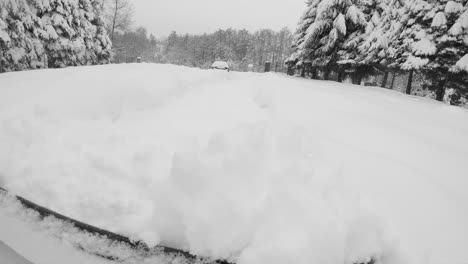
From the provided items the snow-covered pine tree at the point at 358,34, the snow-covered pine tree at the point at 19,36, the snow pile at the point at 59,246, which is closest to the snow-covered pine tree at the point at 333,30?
the snow-covered pine tree at the point at 358,34

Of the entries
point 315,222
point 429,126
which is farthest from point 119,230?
point 429,126

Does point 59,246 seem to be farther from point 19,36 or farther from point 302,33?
point 302,33

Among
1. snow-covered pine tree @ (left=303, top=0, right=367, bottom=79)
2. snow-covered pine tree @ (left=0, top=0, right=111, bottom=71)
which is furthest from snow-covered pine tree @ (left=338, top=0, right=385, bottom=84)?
snow-covered pine tree @ (left=0, top=0, right=111, bottom=71)

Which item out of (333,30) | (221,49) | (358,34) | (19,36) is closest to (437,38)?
(358,34)

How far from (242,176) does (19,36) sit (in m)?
15.6

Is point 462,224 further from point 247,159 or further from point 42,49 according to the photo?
point 42,49

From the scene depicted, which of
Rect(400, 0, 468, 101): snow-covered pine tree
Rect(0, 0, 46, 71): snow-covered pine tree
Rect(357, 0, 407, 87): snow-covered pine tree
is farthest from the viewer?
Rect(357, 0, 407, 87): snow-covered pine tree

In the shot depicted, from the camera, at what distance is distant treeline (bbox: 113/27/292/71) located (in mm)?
73275

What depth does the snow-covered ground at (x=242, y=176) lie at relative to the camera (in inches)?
64.9

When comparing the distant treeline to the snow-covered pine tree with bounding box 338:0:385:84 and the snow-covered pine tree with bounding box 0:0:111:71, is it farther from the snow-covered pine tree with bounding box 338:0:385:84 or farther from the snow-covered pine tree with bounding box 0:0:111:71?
the snow-covered pine tree with bounding box 338:0:385:84

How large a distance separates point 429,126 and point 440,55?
361 inches

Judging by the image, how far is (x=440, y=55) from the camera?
1108cm

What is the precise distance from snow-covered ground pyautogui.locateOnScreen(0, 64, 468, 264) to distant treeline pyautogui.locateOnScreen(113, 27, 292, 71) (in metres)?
62.2

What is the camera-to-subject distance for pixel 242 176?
6.37ft
